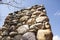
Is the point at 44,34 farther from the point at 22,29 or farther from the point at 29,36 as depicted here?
the point at 22,29

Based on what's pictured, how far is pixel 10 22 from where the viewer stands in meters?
6.61

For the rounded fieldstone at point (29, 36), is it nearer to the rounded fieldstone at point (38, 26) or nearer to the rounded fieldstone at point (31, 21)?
the rounded fieldstone at point (38, 26)

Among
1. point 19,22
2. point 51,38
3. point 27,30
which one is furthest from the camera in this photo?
point 19,22

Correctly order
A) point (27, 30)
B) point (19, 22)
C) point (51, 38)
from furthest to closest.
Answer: point (19, 22)
point (27, 30)
point (51, 38)

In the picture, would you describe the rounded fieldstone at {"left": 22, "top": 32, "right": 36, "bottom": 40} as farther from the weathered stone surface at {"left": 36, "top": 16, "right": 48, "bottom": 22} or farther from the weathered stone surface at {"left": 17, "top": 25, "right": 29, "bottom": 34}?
the weathered stone surface at {"left": 36, "top": 16, "right": 48, "bottom": 22}

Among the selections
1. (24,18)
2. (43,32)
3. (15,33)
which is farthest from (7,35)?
(43,32)

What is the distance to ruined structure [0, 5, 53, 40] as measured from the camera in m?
5.78

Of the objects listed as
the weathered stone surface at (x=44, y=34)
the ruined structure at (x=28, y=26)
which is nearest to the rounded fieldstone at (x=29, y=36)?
the ruined structure at (x=28, y=26)

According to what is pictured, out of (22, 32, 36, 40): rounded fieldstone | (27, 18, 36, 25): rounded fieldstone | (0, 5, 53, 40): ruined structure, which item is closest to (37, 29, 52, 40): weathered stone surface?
(0, 5, 53, 40): ruined structure

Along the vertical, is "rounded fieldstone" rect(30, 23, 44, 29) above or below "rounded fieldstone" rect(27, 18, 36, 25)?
below

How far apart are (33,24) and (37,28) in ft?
0.94

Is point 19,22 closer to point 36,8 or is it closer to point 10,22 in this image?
point 10,22

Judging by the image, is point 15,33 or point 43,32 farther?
point 15,33

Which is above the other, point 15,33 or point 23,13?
point 23,13
